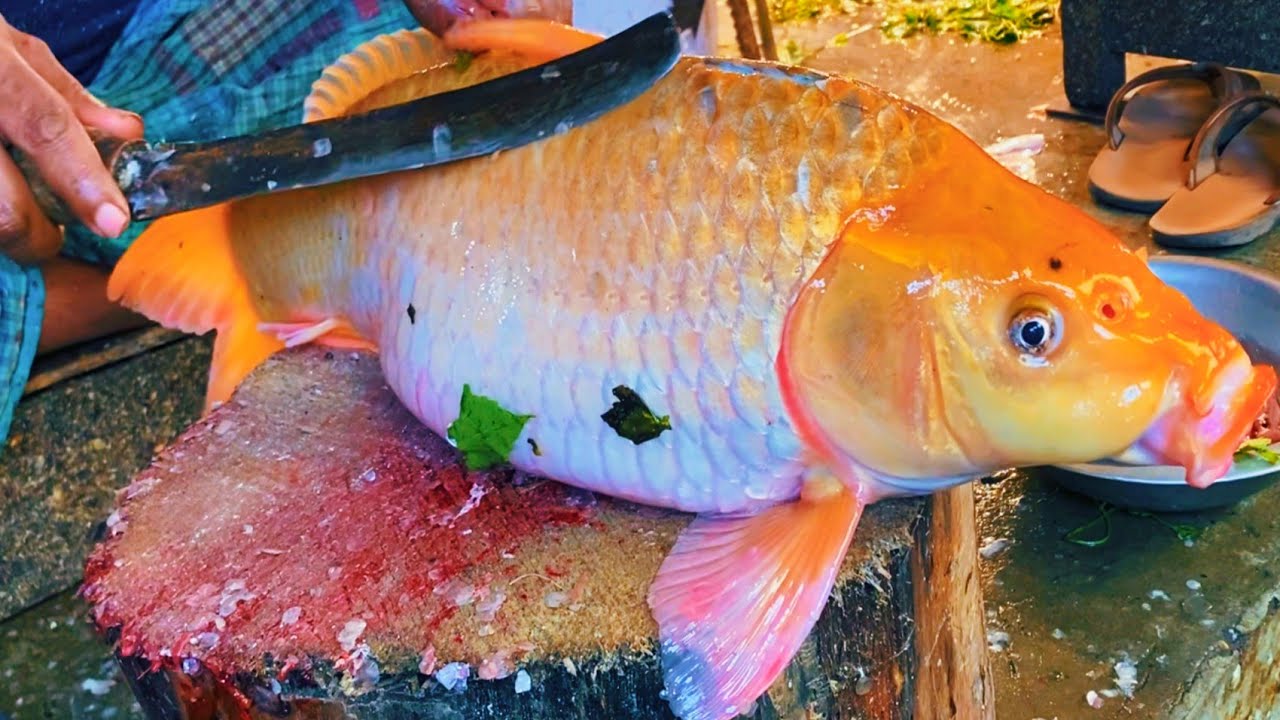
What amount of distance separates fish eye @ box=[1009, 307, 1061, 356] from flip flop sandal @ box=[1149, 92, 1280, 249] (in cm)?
195

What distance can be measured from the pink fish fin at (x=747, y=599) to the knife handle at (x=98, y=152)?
2.24ft

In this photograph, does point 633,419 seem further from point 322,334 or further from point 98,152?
point 98,152

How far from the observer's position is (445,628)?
93 centimetres

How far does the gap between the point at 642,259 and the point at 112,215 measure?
1.80 feet

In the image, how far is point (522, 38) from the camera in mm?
1122

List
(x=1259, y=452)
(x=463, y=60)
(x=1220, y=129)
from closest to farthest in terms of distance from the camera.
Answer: (x=463, y=60) < (x=1259, y=452) < (x=1220, y=129)

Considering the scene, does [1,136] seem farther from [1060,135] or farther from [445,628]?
[1060,135]

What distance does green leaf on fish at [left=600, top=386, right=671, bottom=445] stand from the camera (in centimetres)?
94

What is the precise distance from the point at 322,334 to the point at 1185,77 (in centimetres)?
266

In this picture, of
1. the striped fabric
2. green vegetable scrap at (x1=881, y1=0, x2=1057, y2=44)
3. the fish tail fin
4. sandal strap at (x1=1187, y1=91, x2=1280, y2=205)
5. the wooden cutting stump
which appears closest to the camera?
the wooden cutting stump

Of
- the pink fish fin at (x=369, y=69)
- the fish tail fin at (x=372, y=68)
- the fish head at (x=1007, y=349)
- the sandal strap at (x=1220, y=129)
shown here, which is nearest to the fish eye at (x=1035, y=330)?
the fish head at (x=1007, y=349)

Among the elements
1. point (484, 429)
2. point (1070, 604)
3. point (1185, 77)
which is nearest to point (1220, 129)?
point (1185, 77)

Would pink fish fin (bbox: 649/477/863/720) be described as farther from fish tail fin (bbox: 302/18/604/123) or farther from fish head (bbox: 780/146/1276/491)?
fish tail fin (bbox: 302/18/604/123)

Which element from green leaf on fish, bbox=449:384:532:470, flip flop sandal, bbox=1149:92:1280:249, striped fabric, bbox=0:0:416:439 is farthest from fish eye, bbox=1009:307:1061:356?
flip flop sandal, bbox=1149:92:1280:249
